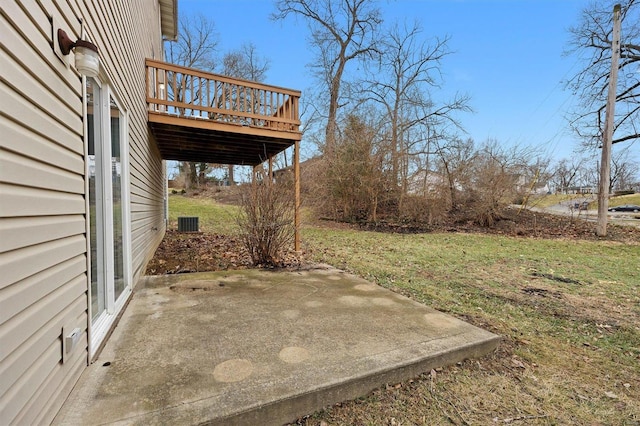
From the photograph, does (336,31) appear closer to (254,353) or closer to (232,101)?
(232,101)

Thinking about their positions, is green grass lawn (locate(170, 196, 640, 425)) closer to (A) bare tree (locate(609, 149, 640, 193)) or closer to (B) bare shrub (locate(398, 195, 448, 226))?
(B) bare shrub (locate(398, 195, 448, 226))

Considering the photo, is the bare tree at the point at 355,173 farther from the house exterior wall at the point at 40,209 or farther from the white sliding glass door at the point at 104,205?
the house exterior wall at the point at 40,209

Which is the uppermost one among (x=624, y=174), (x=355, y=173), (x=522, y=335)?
(x=624, y=174)

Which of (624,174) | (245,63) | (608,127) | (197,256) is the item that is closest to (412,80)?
(608,127)

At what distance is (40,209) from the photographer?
141cm

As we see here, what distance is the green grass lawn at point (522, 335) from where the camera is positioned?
72.5 inches

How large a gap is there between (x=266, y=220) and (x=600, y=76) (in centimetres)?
1402

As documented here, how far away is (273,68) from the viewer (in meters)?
22.5

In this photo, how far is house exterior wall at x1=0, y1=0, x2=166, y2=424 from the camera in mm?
1157

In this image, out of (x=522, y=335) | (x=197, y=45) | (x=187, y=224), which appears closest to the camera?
(x=522, y=335)

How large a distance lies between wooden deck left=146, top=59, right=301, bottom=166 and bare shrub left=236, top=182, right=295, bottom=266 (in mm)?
1183

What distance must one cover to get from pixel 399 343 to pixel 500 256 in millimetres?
5595

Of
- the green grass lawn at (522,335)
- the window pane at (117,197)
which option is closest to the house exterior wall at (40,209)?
the window pane at (117,197)

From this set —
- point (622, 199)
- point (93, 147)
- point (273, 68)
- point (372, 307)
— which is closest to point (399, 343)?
point (372, 307)
